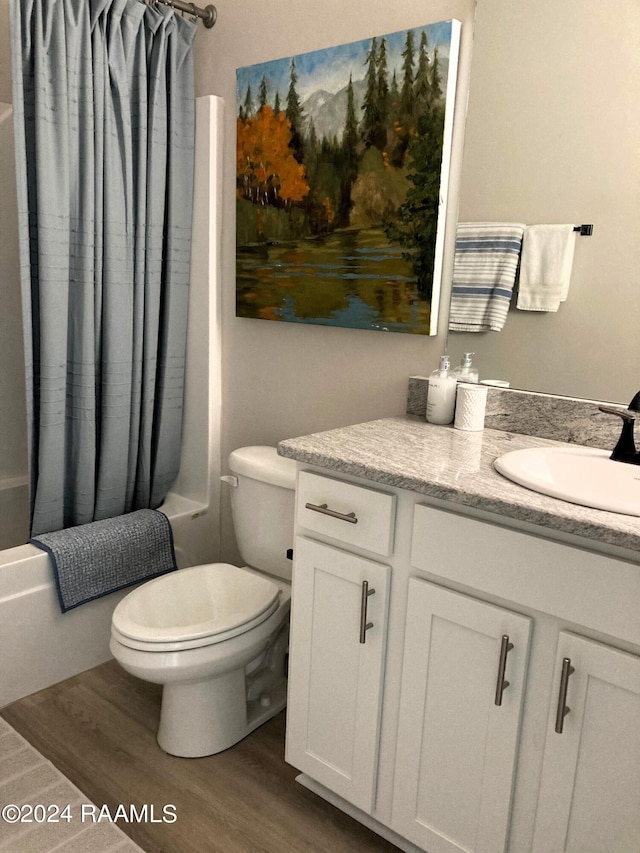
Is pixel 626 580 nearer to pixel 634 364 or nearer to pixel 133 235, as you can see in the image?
pixel 634 364

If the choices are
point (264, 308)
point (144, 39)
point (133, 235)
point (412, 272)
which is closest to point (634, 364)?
point (412, 272)

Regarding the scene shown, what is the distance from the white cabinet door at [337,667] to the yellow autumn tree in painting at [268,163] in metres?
1.13

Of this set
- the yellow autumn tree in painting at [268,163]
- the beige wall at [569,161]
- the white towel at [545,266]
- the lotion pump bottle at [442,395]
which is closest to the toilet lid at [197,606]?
the lotion pump bottle at [442,395]

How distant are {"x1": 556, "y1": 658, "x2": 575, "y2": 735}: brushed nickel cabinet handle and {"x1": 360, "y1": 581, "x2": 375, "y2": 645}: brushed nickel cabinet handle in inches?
15.8

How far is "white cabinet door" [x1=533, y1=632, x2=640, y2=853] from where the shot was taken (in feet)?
3.84

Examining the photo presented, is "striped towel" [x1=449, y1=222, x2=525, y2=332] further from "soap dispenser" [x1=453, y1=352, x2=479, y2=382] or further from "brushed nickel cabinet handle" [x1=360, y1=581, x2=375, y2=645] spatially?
"brushed nickel cabinet handle" [x1=360, y1=581, x2=375, y2=645]

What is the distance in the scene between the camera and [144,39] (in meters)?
2.19

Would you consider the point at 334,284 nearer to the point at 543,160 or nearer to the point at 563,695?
the point at 543,160

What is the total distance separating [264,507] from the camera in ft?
6.75

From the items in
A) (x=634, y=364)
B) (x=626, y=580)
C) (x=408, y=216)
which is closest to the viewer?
(x=626, y=580)

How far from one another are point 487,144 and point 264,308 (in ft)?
2.82

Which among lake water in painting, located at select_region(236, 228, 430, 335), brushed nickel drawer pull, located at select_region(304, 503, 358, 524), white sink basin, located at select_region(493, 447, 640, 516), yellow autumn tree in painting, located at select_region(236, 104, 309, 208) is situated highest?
yellow autumn tree in painting, located at select_region(236, 104, 309, 208)

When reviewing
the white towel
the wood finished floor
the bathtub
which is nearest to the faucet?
the white towel

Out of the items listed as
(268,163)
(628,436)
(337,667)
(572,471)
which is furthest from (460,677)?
(268,163)
